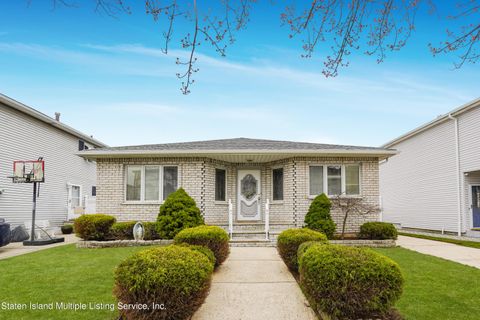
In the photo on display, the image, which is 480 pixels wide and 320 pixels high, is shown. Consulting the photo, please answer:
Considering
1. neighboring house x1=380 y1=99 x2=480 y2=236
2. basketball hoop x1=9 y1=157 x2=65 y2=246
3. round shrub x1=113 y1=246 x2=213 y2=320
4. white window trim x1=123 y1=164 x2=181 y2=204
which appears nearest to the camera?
round shrub x1=113 y1=246 x2=213 y2=320

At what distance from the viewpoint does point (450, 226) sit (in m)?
15.9

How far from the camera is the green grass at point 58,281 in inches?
176

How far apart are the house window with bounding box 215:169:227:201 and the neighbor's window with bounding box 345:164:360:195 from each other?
4769mm

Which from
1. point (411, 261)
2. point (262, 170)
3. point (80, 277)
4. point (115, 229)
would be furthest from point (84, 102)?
point (411, 261)

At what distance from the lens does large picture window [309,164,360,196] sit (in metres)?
12.8

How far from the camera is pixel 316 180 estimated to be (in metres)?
12.8

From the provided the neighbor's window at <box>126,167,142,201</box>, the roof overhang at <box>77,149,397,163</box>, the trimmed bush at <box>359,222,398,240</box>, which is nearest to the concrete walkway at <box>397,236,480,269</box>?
the trimmed bush at <box>359,222,398,240</box>

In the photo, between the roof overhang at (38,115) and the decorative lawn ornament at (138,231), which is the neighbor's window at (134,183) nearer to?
the decorative lawn ornament at (138,231)

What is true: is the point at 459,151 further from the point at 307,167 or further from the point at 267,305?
the point at 267,305

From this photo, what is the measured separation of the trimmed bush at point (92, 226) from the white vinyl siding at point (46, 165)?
9.62 ft

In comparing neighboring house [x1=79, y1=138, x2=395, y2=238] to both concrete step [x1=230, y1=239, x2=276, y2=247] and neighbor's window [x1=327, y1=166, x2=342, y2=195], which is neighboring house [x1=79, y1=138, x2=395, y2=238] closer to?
neighbor's window [x1=327, y1=166, x2=342, y2=195]

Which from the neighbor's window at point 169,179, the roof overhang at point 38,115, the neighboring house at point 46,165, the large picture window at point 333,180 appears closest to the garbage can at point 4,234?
the neighboring house at point 46,165

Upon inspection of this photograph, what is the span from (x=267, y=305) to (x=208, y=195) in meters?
8.16

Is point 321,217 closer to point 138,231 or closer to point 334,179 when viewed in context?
point 334,179
